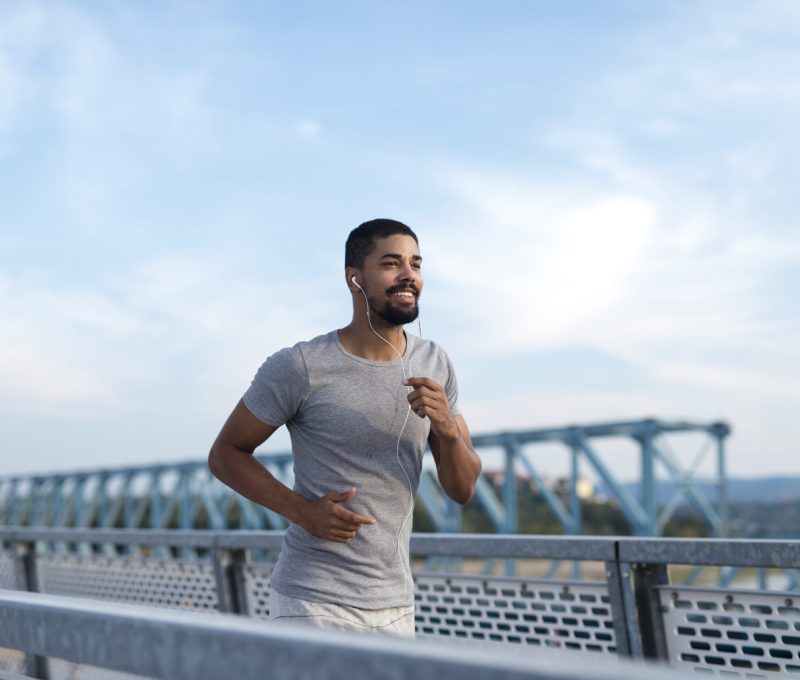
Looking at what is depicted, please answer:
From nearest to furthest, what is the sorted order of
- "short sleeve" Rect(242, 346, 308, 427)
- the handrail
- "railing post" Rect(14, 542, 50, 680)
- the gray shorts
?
the handrail
the gray shorts
"short sleeve" Rect(242, 346, 308, 427)
"railing post" Rect(14, 542, 50, 680)

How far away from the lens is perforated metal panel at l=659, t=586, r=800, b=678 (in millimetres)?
3459

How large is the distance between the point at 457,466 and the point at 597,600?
4.33ft

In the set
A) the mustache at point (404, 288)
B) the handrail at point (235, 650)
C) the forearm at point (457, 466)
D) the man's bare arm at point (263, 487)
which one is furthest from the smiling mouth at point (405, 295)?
the handrail at point (235, 650)

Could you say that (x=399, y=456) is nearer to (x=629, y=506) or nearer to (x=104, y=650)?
(x=104, y=650)

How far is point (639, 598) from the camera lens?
3.87 m

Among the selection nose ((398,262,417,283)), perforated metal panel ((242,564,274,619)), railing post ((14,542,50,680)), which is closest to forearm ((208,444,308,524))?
nose ((398,262,417,283))

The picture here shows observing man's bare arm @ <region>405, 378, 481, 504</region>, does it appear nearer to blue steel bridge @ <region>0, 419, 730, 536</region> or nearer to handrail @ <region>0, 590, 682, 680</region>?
handrail @ <region>0, 590, 682, 680</region>

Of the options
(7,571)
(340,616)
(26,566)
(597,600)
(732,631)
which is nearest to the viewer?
(340,616)

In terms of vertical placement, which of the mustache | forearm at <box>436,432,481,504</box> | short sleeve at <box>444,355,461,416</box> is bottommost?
forearm at <box>436,432,481,504</box>

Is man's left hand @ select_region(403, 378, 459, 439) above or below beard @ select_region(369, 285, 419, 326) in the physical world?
below

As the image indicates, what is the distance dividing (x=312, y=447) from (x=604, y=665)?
2091 mm

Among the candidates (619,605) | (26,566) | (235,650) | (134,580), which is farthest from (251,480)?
(26,566)

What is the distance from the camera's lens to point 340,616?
2.90 m

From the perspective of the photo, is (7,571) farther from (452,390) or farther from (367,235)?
(367,235)
